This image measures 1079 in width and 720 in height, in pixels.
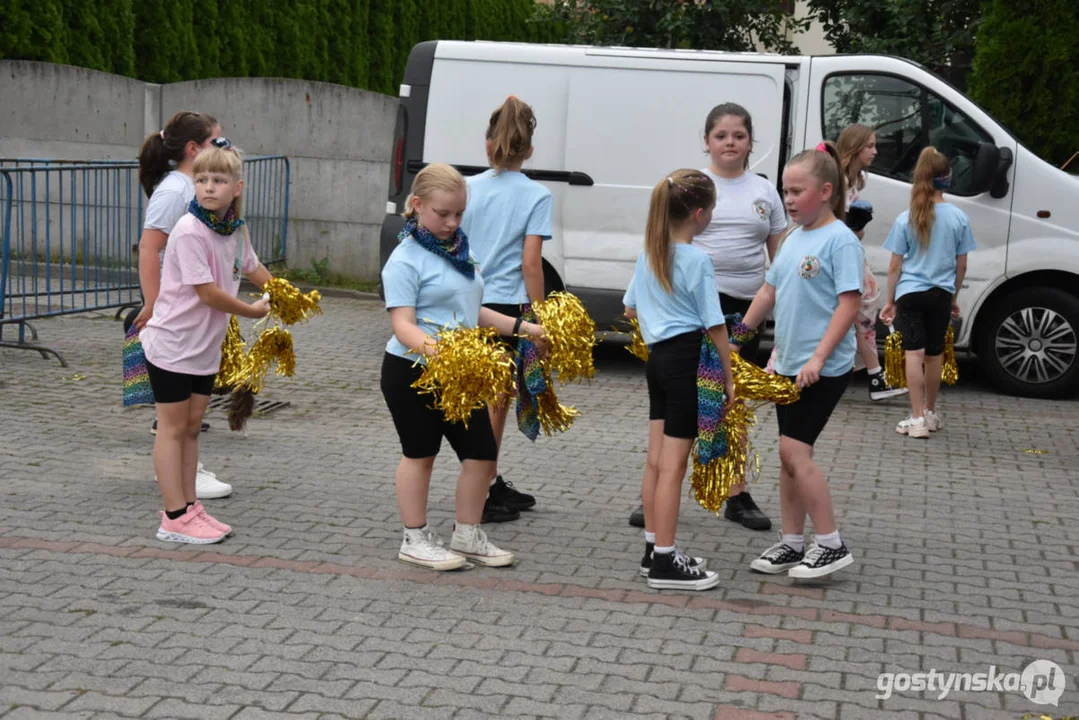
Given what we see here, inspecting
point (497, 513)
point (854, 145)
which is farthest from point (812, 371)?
point (854, 145)

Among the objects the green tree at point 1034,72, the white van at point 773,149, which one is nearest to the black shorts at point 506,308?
the white van at point 773,149

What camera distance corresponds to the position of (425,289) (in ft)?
18.0

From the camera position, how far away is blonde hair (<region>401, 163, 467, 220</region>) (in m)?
5.41

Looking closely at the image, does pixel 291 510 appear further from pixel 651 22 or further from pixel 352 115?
pixel 651 22

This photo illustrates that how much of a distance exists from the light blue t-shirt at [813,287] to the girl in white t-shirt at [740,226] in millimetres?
761

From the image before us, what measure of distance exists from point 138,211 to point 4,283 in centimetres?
215

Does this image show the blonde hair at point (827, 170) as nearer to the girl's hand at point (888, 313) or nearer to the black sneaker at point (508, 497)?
the black sneaker at point (508, 497)

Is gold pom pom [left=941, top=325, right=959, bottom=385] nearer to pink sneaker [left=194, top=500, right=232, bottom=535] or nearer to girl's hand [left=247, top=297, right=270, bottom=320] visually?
girl's hand [left=247, top=297, right=270, bottom=320]

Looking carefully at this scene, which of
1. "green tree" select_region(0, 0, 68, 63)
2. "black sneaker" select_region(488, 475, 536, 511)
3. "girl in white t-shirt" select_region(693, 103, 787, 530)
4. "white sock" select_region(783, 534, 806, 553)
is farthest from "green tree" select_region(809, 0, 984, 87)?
"white sock" select_region(783, 534, 806, 553)

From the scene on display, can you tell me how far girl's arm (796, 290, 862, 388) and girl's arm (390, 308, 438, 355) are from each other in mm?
1447

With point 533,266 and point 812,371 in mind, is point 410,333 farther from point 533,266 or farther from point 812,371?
point 812,371

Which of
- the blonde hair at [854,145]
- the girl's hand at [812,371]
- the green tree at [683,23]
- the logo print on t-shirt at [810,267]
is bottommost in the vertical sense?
the girl's hand at [812,371]

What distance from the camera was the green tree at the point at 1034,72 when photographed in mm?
13305

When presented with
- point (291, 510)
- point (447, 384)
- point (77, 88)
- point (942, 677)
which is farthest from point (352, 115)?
point (942, 677)
